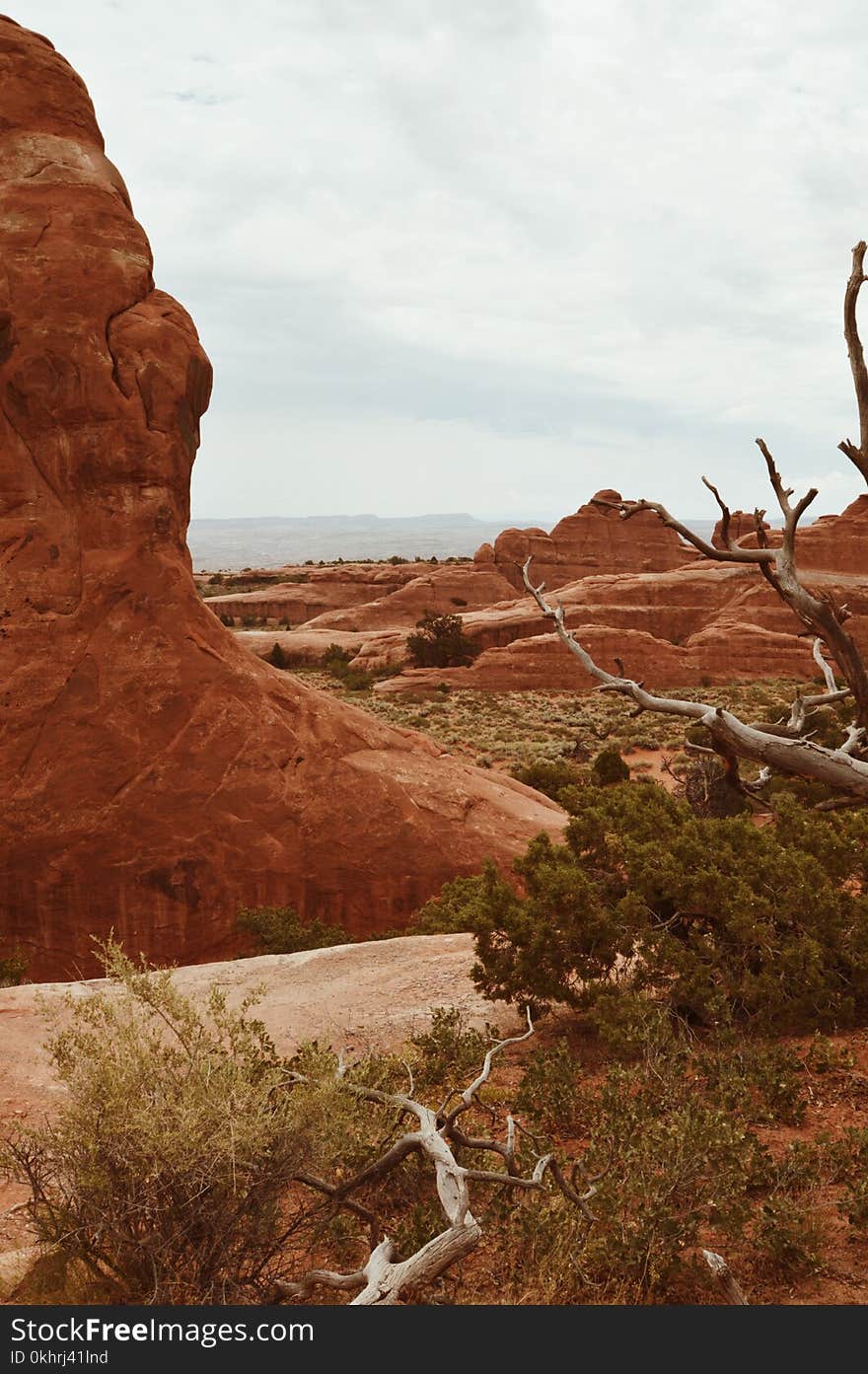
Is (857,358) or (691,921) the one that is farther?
(691,921)

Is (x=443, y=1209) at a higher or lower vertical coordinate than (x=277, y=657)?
higher

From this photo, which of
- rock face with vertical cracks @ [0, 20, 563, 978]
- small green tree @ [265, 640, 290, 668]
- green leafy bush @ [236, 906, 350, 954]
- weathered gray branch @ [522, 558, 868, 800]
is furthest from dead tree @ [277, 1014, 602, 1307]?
small green tree @ [265, 640, 290, 668]

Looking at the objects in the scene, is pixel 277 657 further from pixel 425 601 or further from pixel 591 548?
pixel 591 548

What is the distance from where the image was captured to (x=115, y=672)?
12508 mm

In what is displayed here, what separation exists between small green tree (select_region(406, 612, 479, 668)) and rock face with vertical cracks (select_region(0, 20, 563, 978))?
109 ft

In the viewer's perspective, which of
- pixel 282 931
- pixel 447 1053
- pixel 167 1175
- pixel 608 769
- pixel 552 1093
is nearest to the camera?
pixel 167 1175

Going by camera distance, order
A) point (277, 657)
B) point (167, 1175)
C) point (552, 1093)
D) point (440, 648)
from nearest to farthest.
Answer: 1. point (167, 1175)
2. point (552, 1093)
3. point (440, 648)
4. point (277, 657)

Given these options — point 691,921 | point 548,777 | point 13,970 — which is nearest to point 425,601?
point 548,777

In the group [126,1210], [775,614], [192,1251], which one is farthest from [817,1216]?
[775,614]

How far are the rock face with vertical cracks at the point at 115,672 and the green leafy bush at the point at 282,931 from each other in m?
0.33

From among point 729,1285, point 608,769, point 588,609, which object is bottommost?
point 608,769

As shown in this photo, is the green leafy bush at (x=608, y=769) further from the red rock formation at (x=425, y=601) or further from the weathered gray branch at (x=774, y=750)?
the red rock formation at (x=425, y=601)

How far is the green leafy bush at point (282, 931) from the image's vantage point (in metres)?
12.1

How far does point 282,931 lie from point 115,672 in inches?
158
